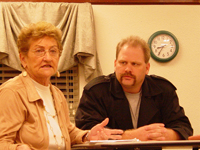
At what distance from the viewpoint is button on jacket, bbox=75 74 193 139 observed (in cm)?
220

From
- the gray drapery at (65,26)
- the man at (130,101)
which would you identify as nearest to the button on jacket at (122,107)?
the man at (130,101)

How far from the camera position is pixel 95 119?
7.08ft

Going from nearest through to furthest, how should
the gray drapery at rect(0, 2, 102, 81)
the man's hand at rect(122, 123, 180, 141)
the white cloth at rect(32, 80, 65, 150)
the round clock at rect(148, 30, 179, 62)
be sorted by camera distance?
the white cloth at rect(32, 80, 65, 150) < the man's hand at rect(122, 123, 180, 141) < the gray drapery at rect(0, 2, 102, 81) < the round clock at rect(148, 30, 179, 62)

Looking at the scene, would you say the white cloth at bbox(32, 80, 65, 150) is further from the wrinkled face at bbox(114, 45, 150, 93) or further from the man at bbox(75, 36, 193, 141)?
the wrinkled face at bbox(114, 45, 150, 93)

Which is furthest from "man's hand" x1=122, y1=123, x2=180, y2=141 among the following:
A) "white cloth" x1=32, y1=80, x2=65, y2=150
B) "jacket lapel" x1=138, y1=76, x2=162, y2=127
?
"white cloth" x1=32, y1=80, x2=65, y2=150

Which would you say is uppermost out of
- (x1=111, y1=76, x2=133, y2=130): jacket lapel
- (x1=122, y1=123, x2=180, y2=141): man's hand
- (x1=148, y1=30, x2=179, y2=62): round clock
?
(x1=148, y1=30, x2=179, y2=62): round clock

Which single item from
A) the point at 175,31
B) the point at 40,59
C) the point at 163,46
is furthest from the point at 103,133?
the point at 175,31

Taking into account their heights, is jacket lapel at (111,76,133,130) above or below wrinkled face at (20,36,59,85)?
below

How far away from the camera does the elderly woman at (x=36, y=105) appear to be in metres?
1.47

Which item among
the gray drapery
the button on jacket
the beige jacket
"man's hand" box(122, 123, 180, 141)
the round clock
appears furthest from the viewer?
the round clock

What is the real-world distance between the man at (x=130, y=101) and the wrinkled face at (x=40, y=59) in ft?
1.92

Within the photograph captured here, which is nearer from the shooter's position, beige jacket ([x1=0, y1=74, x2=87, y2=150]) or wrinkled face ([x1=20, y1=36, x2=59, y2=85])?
beige jacket ([x1=0, y1=74, x2=87, y2=150])

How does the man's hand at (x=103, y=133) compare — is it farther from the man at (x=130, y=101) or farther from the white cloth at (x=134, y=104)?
the white cloth at (x=134, y=104)

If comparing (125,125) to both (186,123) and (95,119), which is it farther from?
(186,123)
